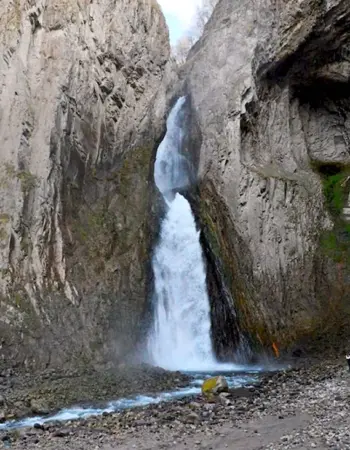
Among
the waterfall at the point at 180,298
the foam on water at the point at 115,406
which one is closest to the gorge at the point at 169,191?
the waterfall at the point at 180,298

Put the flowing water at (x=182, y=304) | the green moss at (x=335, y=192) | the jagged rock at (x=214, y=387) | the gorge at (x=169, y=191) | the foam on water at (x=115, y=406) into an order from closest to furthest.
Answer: the foam on water at (x=115, y=406)
the jagged rock at (x=214, y=387)
the gorge at (x=169, y=191)
the flowing water at (x=182, y=304)
the green moss at (x=335, y=192)

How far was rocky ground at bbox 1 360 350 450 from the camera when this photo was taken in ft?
27.8

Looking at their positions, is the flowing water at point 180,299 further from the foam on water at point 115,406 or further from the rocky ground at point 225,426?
the rocky ground at point 225,426

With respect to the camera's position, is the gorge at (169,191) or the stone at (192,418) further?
the gorge at (169,191)

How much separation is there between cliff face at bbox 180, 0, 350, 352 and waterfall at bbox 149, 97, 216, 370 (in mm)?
867

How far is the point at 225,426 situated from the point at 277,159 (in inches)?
625

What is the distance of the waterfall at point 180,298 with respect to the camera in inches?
774

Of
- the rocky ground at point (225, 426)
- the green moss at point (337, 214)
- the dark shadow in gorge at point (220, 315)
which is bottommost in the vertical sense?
the rocky ground at point (225, 426)

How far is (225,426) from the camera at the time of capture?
9.70 metres

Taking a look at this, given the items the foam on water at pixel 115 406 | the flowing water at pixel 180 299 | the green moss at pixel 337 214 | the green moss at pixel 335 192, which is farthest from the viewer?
the green moss at pixel 335 192

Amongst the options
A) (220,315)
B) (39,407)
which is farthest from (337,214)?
(39,407)

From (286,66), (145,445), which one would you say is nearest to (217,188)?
(286,66)

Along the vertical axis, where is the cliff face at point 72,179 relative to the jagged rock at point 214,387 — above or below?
above

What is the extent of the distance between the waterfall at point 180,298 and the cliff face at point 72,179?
37.3 inches
